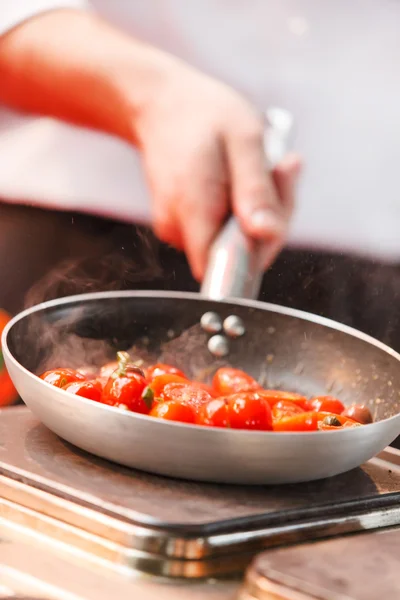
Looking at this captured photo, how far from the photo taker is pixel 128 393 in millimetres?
1036

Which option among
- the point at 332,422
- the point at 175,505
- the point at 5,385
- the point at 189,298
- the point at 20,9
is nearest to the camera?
the point at 175,505

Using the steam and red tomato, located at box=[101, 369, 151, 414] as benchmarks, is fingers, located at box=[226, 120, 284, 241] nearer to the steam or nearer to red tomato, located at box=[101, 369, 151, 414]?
the steam

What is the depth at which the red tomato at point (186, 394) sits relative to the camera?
1077 millimetres

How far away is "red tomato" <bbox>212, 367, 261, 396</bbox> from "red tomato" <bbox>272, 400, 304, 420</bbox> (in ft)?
0.32

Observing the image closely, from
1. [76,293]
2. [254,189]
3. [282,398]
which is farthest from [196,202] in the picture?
[282,398]

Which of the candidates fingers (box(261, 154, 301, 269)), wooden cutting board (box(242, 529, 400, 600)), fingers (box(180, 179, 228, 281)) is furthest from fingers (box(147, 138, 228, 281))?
wooden cutting board (box(242, 529, 400, 600))

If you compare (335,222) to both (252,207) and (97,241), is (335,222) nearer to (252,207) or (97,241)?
(252,207)

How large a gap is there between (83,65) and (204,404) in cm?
105

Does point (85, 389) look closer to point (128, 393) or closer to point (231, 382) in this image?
point (128, 393)

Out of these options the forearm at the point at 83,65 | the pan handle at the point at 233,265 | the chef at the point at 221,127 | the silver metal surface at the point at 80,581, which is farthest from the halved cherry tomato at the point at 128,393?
the forearm at the point at 83,65

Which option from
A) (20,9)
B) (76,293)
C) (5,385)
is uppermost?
(20,9)

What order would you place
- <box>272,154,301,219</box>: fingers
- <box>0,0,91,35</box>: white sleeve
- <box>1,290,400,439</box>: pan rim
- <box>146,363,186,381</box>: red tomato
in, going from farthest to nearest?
<box>0,0,91,35</box>: white sleeve < <box>272,154,301,219</box>: fingers < <box>146,363,186,381</box>: red tomato < <box>1,290,400,439</box>: pan rim

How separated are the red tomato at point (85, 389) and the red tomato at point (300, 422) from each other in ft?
0.79

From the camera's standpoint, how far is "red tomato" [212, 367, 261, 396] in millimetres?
1228
